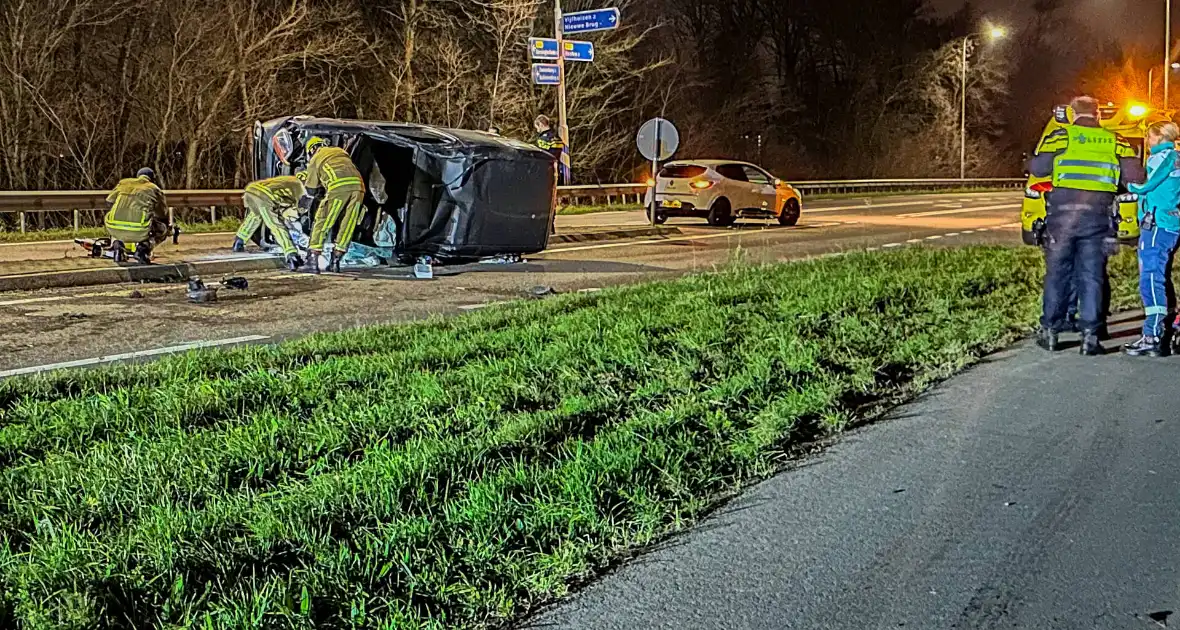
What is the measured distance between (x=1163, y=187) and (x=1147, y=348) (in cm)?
109

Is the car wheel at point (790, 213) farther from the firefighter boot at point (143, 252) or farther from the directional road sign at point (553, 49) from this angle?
the firefighter boot at point (143, 252)

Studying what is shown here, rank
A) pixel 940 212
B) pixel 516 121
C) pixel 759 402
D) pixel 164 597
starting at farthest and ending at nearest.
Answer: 1. pixel 516 121
2. pixel 940 212
3. pixel 759 402
4. pixel 164 597

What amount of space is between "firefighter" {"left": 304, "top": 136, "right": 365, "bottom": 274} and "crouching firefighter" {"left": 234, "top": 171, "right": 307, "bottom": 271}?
312 millimetres

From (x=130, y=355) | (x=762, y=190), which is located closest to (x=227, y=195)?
(x=762, y=190)

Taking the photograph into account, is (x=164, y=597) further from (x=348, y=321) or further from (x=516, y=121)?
(x=516, y=121)

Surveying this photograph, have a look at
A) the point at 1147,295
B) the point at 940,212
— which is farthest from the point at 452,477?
the point at 940,212

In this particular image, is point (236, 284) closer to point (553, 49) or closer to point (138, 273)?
point (138, 273)

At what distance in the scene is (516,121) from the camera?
102 feet

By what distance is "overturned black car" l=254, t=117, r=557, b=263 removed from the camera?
1199 cm

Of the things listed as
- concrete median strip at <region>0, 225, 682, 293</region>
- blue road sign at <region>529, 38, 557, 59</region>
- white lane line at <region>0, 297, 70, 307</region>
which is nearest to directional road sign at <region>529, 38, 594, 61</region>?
blue road sign at <region>529, 38, 557, 59</region>

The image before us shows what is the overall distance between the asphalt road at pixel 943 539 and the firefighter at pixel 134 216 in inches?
358

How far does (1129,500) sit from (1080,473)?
1.13ft

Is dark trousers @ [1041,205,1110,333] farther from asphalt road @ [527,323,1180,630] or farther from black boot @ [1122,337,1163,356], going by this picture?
asphalt road @ [527,323,1180,630]

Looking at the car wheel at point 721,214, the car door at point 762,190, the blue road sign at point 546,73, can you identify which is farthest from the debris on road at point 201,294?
the car door at point 762,190
